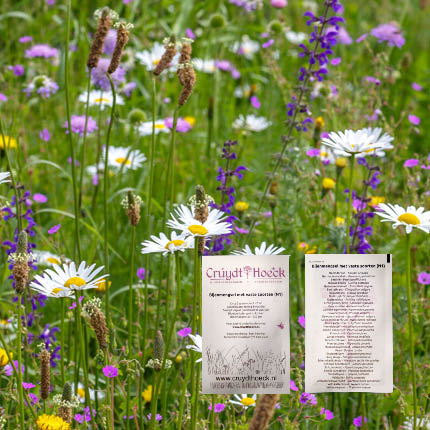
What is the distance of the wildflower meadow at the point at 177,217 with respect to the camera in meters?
1.27

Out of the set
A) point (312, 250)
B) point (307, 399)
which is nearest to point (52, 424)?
point (307, 399)

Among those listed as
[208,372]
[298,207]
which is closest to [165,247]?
[208,372]

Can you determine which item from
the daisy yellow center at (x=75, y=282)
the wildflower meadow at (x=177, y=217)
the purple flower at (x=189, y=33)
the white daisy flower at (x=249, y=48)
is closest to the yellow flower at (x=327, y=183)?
the wildflower meadow at (x=177, y=217)

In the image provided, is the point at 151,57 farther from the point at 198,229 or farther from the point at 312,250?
the point at 198,229

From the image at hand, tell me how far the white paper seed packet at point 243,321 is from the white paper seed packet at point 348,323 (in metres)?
0.07

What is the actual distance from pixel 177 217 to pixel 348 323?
2.46 ft

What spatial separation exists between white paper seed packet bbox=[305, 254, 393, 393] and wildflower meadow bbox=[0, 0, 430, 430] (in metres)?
0.06

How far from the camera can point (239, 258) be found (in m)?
1.24

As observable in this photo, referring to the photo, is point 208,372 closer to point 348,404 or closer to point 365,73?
point 348,404

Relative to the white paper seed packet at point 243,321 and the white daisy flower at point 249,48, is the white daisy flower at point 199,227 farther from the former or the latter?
the white daisy flower at point 249,48

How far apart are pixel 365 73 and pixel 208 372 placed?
2.64 meters

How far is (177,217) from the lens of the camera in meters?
1.91

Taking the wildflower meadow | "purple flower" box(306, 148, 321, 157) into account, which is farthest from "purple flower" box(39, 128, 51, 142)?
"purple flower" box(306, 148, 321, 157)

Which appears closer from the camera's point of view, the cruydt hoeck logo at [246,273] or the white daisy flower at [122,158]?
the cruydt hoeck logo at [246,273]
